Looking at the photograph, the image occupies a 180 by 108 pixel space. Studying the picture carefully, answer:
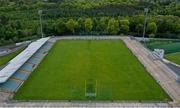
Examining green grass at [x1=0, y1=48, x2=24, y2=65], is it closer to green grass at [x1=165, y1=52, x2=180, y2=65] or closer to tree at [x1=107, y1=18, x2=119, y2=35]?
tree at [x1=107, y1=18, x2=119, y2=35]

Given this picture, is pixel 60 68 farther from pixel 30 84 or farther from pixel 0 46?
pixel 0 46

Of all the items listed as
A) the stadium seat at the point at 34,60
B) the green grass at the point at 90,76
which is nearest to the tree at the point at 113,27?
the green grass at the point at 90,76

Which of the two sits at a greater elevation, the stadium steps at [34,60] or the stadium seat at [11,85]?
the stadium steps at [34,60]

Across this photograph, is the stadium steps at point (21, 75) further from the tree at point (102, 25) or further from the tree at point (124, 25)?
the tree at point (124, 25)

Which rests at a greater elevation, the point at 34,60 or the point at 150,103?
the point at 34,60

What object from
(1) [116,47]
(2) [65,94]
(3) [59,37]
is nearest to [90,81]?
(2) [65,94]

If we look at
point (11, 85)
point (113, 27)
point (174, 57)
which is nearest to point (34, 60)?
point (11, 85)

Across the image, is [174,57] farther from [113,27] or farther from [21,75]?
[21,75]
